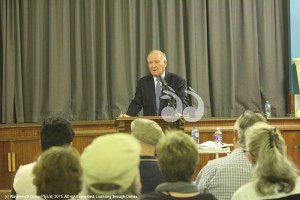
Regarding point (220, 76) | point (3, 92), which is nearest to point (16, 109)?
point (3, 92)

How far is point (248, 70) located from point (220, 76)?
0.47m

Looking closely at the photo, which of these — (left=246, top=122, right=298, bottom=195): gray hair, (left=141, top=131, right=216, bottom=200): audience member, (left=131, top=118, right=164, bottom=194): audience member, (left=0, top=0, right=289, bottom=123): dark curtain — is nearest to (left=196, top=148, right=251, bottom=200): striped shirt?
(left=131, top=118, right=164, bottom=194): audience member

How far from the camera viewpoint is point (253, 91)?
830 cm

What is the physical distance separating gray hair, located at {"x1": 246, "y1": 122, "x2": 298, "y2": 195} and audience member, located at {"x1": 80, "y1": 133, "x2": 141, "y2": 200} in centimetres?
81

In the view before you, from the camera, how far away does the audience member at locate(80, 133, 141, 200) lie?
1900 millimetres

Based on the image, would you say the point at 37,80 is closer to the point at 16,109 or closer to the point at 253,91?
the point at 16,109

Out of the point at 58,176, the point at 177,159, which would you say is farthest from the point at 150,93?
the point at 58,176

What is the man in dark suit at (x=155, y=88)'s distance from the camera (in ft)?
20.1

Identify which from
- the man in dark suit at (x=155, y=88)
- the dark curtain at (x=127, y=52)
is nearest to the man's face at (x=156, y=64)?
the man in dark suit at (x=155, y=88)

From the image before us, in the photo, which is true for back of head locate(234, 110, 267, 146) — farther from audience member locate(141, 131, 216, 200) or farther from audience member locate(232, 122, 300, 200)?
audience member locate(141, 131, 216, 200)

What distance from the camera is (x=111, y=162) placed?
1.90 metres

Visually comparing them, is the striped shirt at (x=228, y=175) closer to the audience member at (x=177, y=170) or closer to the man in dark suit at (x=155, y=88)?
the audience member at (x=177, y=170)

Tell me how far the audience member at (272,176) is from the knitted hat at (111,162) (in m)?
0.81

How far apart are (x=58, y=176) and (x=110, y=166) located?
0.49 metres
